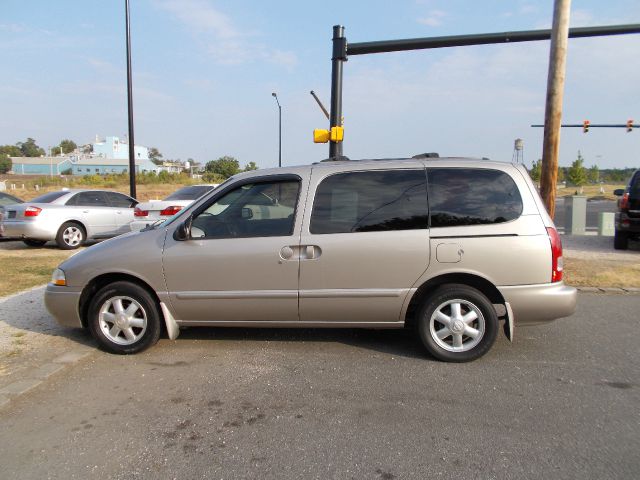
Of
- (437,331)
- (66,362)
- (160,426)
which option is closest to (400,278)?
(437,331)

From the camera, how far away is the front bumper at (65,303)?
14.6 ft

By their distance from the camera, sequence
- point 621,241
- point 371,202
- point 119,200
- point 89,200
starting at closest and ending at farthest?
point 371,202
point 621,241
point 89,200
point 119,200

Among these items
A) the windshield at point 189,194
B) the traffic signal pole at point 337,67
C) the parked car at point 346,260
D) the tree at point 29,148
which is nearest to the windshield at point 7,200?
the windshield at point 189,194

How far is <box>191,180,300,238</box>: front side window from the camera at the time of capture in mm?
4289

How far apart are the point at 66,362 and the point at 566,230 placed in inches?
515

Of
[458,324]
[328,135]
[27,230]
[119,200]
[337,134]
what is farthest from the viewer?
[119,200]

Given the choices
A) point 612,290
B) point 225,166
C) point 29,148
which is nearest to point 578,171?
point 225,166

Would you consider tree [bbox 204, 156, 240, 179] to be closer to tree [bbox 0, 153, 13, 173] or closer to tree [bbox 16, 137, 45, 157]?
tree [bbox 0, 153, 13, 173]

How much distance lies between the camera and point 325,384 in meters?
3.72

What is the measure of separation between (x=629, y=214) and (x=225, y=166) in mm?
55493

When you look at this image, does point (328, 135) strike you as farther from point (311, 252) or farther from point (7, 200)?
point (7, 200)

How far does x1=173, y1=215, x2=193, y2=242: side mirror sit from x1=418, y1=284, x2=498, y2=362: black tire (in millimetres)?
2211

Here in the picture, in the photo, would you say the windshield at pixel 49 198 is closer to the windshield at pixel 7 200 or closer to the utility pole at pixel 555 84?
the windshield at pixel 7 200

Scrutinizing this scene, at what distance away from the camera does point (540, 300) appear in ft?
13.1
